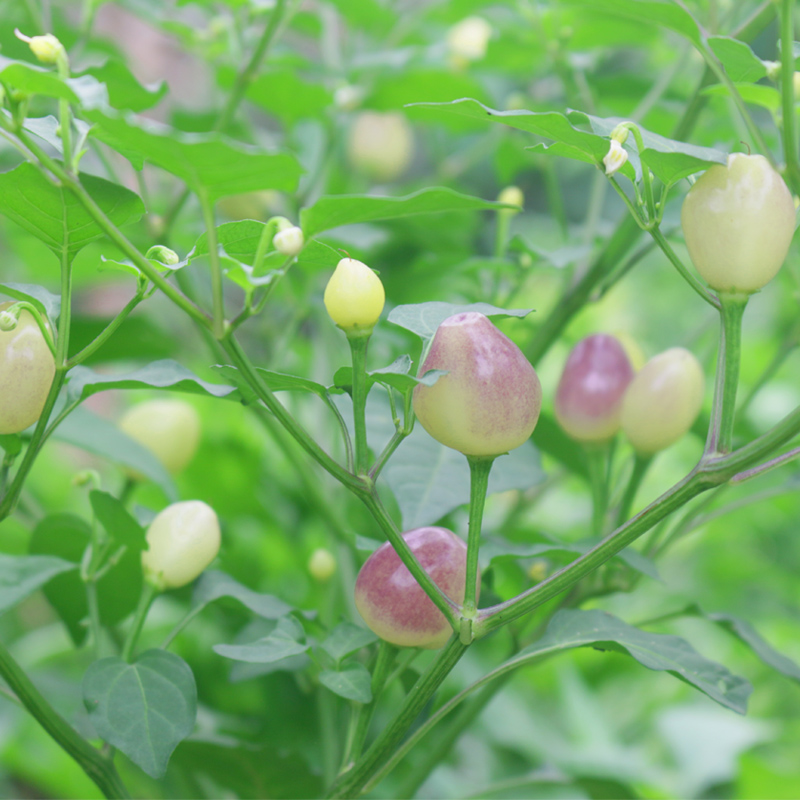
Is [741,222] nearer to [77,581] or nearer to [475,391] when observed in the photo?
[475,391]

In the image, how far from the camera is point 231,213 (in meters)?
0.64

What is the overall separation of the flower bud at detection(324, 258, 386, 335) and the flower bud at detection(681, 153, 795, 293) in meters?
0.11

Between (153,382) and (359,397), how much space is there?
0.09m

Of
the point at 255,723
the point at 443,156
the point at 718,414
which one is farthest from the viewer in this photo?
the point at 443,156

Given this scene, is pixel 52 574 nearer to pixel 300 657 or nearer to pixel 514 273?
pixel 300 657

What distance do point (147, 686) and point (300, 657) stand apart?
82mm

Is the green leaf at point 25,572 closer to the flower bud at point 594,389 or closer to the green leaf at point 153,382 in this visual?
the green leaf at point 153,382

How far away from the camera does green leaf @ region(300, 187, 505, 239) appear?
0.21 metres

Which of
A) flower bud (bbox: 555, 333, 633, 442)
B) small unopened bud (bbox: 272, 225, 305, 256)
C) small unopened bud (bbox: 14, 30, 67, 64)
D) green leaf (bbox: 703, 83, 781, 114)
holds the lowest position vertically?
flower bud (bbox: 555, 333, 633, 442)

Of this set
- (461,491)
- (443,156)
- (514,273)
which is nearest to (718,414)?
(461,491)

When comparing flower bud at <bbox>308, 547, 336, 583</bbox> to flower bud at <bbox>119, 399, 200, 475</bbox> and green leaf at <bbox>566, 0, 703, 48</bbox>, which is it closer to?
flower bud at <bbox>119, 399, 200, 475</bbox>

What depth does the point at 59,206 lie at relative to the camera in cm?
25

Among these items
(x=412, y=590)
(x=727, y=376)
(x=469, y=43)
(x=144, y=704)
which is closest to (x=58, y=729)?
(x=144, y=704)

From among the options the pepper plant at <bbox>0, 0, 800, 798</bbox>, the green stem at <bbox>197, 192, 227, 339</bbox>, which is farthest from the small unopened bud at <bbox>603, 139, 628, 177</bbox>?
the green stem at <bbox>197, 192, 227, 339</bbox>
